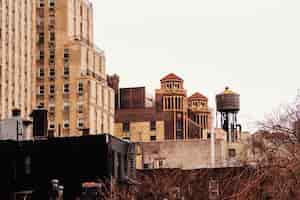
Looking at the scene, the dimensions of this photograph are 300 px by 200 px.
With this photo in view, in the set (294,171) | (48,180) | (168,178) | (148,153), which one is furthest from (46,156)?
(148,153)

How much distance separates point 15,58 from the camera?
192 metres

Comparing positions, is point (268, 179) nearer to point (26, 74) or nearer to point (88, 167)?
point (88, 167)

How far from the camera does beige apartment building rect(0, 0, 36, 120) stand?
184 m

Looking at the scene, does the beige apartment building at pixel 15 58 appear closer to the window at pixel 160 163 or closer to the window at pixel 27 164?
the window at pixel 160 163

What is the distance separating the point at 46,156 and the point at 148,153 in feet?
363

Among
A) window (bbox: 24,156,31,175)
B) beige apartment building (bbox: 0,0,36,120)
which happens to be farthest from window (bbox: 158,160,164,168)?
window (bbox: 24,156,31,175)

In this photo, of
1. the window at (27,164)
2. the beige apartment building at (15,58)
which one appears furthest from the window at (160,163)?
→ the window at (27,164)

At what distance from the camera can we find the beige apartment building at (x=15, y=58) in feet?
604

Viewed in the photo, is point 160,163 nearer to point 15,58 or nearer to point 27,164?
point 15,58

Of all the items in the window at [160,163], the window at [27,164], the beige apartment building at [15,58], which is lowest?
the window at [160,163]

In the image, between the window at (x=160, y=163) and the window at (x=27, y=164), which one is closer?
the window at (x=27, y=164)

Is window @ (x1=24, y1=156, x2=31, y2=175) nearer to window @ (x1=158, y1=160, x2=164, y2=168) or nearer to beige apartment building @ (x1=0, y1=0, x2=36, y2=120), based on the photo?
window @ (x1=158, y1=160, x2=164, y2=168)

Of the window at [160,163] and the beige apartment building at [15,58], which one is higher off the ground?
the beige apartment building at [15,58]

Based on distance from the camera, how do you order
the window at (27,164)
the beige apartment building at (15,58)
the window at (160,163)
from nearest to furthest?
the window at (27,164) < the window at (160,163) < the beige apartment building at (15,58)
